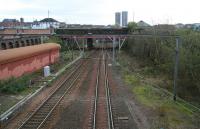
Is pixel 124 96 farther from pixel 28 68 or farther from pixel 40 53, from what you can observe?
pixel 40 53

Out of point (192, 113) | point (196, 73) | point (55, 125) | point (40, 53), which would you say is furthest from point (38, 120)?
point (40, 53)

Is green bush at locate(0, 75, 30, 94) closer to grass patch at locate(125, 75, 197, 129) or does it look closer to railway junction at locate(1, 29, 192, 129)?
railway junction at locate(1, 29, 192, 129)

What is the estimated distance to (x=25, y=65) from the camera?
1293 inches

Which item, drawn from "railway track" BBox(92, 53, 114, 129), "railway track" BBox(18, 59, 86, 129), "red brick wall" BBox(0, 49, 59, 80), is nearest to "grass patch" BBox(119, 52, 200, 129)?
"railway track" BBox(92, 53, 114, 129)

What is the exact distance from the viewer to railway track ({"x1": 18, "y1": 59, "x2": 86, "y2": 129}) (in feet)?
52.7

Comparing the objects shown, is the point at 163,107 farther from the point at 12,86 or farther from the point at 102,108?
the point at 12,86

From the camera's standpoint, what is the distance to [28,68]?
33875 mm

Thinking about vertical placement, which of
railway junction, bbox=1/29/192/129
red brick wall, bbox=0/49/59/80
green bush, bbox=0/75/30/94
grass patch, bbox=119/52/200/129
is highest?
red brick wall, bbox=0/49/59/80

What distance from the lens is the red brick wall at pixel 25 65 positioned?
88.1 feet

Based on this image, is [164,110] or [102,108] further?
[102,108]

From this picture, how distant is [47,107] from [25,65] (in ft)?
46.4

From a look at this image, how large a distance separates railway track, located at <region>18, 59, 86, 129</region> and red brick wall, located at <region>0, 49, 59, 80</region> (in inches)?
181

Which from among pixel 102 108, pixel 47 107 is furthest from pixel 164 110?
pixel 47 107

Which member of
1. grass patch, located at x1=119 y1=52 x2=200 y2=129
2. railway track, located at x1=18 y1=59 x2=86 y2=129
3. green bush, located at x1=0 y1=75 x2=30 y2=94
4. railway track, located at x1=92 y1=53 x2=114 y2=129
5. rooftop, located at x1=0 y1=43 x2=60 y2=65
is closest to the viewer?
railway track, located at x1=18 y1=59 x2=86 y2=129
